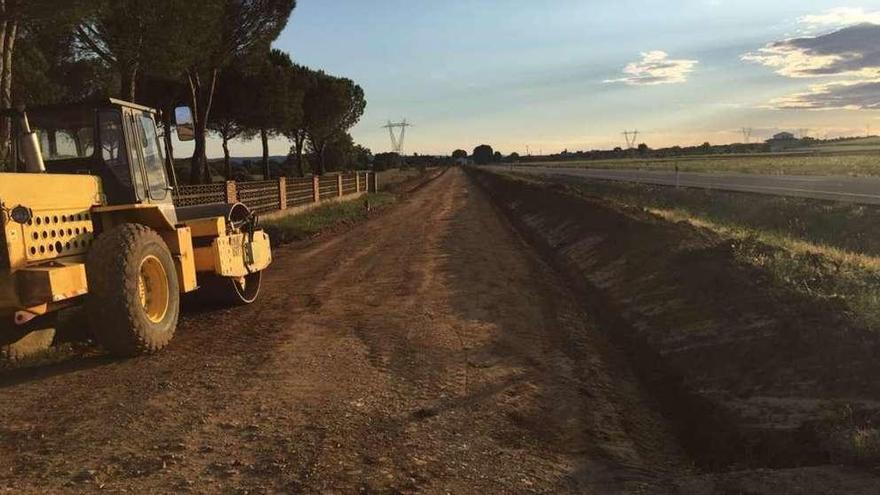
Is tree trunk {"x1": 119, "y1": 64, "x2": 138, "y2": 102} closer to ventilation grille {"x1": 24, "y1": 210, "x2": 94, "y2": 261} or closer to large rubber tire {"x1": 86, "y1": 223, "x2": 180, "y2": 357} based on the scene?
large rubber tire {"x1": 86, "y1": 223, "x2": 180, "y2": 357}

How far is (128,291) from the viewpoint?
6.55 metres

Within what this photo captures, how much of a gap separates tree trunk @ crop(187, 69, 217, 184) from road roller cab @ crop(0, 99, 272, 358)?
2235 cm

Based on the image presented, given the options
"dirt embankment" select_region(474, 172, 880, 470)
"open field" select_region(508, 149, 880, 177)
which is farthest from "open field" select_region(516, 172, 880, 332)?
"open field" select_region(508, 149, 880, 177)

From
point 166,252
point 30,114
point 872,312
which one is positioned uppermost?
point 30,114

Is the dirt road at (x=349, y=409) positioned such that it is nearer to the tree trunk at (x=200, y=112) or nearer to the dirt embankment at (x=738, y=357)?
the dirt embankment at (x=738, y=357)

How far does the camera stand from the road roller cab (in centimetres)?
589

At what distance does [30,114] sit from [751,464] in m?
7.58

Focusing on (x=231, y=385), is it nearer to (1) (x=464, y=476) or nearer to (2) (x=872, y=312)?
(1) (x=464, y=476)

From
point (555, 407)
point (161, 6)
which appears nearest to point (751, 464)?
point (555, 407)

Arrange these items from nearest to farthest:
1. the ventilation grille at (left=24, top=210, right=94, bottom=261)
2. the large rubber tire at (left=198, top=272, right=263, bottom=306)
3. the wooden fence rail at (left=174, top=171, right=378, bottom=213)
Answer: the ventilation grille at (left=24, top=210, right=94, bottom=261), the large rubber tire at (left=198, top=272, right=263, bottom=306), the wooden fence rail at (left=174, top=171, right=378, bottom=213)

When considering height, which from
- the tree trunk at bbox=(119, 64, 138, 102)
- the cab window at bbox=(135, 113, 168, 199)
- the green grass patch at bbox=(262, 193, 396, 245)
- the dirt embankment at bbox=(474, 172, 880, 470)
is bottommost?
the green grass patch at bbox=(262, 193, 396, 245)

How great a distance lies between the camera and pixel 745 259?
9.54 metres

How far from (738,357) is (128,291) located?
19.3 feet

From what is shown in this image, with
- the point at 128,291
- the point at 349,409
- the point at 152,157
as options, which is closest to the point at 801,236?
the point at 349,409
